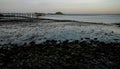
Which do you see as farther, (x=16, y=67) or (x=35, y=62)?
(x=35, y=62)

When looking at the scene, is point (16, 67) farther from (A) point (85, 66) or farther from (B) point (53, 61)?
(A) point (85, 66)

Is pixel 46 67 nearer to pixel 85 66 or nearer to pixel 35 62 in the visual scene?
pixel 35 62

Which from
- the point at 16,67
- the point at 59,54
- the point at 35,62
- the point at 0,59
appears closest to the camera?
the point at 16,67

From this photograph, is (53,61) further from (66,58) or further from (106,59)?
(106,59)

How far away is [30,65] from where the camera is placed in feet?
23.0

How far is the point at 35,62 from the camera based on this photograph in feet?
24.1

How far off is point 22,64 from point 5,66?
801 millimetres

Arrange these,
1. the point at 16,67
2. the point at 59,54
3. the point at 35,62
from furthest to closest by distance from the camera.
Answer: the point at 59,54
the point at 35,62
the point at 16,67

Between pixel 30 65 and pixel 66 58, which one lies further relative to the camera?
pixel 66 58

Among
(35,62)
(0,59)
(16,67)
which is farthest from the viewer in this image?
(0,59)

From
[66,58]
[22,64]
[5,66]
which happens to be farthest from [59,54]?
[5,66]

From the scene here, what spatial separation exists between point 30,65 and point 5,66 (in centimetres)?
121

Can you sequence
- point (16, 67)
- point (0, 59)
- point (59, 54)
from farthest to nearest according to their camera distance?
point (59, 54), point (0, 59), point (16, 67)

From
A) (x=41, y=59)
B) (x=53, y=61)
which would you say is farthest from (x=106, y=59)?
(x=41, y=59)
